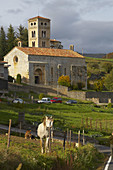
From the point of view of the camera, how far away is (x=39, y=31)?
102m

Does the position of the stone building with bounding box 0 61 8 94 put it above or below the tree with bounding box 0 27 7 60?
below

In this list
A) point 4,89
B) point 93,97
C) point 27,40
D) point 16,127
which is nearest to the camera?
point 16,127

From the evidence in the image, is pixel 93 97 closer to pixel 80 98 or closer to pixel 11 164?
pixel 80 98

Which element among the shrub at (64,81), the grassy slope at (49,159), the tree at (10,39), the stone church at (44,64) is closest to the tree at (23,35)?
the tree at (10,39)

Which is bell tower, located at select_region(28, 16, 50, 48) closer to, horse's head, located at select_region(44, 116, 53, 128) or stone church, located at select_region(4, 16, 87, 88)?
stone church, located at select_region(4, 16, 87, 88)

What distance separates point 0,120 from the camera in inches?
1235

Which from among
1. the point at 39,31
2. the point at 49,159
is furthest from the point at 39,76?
the point at 49,159

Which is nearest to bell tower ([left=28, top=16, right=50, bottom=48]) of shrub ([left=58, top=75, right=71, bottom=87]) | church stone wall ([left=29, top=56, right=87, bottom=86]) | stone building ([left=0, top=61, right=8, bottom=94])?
church stone wall ([left=29, top=56, right=87, bottom=86])

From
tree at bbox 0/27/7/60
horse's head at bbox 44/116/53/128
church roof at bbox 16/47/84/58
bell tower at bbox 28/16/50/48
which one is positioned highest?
bell tower at bbox 28/16/50/48

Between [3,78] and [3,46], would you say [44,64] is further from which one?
[3,46]

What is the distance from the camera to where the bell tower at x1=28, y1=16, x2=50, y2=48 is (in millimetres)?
101500

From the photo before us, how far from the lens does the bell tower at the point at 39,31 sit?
101500mm

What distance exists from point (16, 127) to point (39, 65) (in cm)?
5412

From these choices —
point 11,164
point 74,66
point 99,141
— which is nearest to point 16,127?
point 99,141
